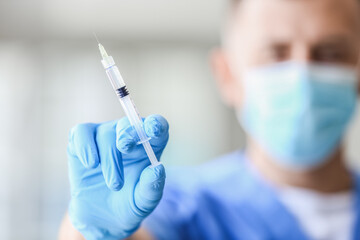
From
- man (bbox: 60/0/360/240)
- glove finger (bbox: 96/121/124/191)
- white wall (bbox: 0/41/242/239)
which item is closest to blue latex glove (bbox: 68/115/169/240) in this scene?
glove finger (bbox: 96/121/124/191)

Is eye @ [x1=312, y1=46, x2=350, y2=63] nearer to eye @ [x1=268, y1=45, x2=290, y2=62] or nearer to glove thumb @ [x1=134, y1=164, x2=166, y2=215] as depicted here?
eye @ [x1=268, y1=45, x2=290, y2=62]

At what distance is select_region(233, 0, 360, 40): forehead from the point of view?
128cm

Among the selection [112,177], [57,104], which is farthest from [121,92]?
[57,104]

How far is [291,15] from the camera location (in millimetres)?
1296

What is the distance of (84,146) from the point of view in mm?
640

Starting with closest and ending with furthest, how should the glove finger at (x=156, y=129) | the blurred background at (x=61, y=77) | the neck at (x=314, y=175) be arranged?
1. the glove finger at (x=156, y=129)
2. the neck at (x=314, y=175)
3. the blurred background at (x=61, y=77)

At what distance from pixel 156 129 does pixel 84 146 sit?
0.11 m

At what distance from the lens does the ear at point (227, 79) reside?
1457 mm

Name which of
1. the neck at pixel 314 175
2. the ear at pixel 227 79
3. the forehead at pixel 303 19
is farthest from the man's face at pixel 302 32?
the neck at pixel 314 175

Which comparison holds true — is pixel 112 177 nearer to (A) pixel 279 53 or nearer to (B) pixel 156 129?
(B) pixel 156 129

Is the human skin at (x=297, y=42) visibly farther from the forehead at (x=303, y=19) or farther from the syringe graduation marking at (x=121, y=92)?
the syringe graduation marking at (x=121, y=92)

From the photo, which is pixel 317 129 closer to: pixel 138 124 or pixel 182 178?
pixel 182 178

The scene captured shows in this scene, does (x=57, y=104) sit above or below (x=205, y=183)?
above

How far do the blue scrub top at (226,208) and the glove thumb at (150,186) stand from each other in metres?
0.53
